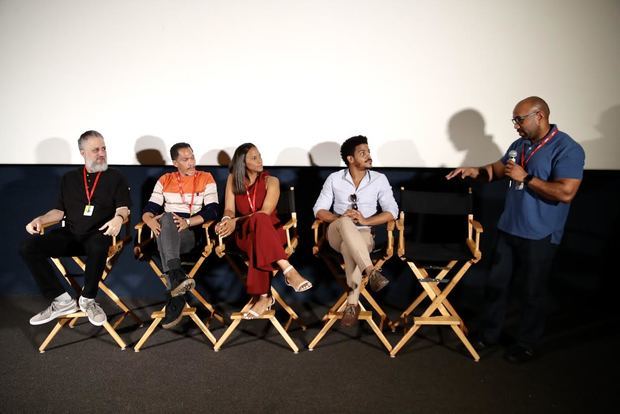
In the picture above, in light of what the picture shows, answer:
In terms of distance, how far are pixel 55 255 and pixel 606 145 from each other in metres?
4.31

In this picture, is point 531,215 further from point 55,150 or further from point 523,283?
point 55,150

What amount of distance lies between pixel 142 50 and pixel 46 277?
2015 millimetres

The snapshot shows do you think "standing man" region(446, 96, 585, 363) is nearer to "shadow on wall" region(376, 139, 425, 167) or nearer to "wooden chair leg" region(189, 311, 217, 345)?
"shadow on wall" region(376, 139, 425, 167)

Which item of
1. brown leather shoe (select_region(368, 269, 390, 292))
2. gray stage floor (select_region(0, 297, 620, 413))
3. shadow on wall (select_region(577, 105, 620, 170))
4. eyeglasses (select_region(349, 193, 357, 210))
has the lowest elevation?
gray stage floor (select_region(0, 297, 620, 413))

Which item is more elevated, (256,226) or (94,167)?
(94,167)

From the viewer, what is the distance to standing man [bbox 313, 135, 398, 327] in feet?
10.3

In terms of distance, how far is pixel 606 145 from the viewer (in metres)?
3.71

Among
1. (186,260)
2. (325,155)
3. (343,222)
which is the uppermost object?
(325,155)

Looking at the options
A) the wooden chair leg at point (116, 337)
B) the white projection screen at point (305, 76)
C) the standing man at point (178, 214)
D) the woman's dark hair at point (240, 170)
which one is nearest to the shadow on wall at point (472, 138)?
the white projection screen at point (305, 76)

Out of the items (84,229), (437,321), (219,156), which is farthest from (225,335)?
(219,156)

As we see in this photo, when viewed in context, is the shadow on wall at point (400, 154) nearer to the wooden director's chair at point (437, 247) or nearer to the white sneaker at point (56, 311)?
the wooden director's chair at point (437, 247)

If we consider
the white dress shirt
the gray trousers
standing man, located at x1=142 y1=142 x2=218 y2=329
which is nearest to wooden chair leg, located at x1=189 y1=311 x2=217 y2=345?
standing man, located at x1=142 y1=142 x2=218 y2=329

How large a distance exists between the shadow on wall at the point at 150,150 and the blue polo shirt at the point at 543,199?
2.85m

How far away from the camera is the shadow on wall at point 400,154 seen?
12.7 ft
